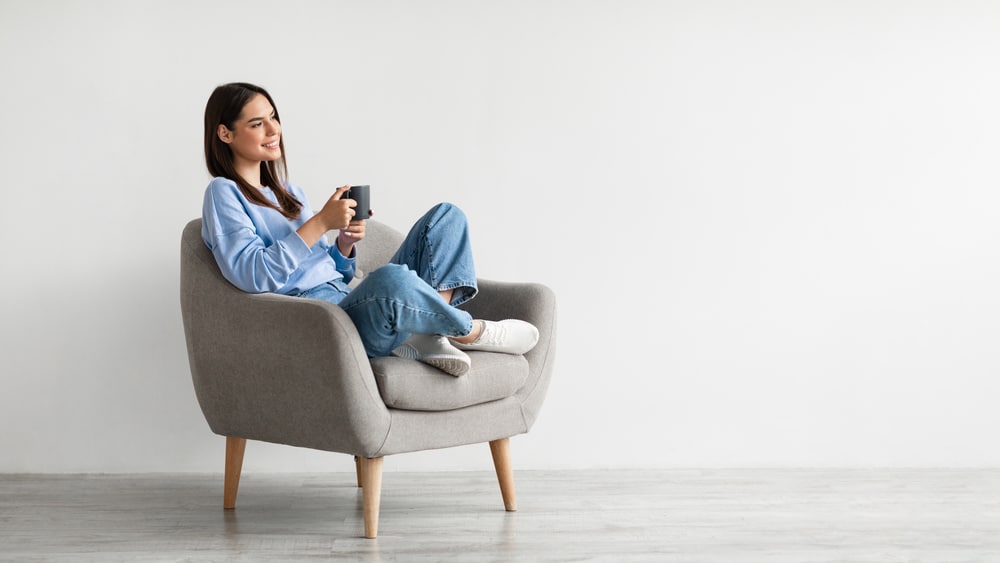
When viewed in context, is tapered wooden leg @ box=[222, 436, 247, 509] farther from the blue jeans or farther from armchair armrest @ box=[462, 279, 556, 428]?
armchair armrest @ box=[462, 279, 556, 428]

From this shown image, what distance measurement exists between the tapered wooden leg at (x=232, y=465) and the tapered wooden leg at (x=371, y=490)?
0.47 m

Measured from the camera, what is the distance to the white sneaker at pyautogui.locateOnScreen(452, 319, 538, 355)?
7.54 ft

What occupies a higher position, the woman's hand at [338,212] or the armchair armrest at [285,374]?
the woman's hand at [338,212]

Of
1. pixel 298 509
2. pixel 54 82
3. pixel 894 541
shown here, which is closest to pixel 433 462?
pixel 298 509

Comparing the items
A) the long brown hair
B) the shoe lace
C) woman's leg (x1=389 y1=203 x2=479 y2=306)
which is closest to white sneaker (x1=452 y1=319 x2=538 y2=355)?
the shoe lace

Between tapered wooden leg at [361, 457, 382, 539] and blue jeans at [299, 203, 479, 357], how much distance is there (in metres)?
0.24

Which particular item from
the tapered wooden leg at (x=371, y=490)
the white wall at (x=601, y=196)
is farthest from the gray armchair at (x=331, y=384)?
the white wall at (x=601, y=196)

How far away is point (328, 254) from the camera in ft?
8.38

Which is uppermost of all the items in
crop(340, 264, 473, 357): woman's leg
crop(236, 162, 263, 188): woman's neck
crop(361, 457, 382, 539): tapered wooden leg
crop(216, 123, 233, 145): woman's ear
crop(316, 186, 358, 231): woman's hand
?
crop(216, 123, 233, 145): woman's ear

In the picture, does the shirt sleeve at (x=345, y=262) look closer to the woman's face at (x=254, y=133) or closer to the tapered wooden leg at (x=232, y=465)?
the woman's face at (x=254, y=133)

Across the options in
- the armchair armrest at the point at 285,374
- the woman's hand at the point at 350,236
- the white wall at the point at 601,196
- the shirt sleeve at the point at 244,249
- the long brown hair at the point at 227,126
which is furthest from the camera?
the white wall at the point at 601,196

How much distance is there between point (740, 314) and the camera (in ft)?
10.2

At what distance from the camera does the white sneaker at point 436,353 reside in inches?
86.2

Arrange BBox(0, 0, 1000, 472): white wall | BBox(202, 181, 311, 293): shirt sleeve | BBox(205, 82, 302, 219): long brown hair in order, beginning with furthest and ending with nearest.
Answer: BBox(0, 0, 1000, 472): white wall, BBox(205, 82, 302, 219): long brown hair, BBox(202, 181, 311, 293): shirt sleeve
